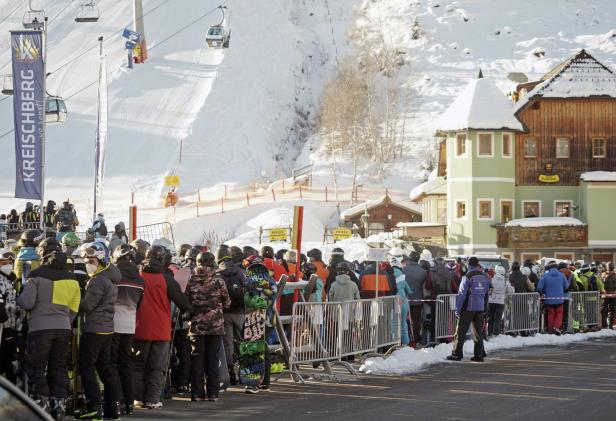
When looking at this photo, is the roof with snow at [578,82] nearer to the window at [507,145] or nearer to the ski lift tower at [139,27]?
the window at [507,145]

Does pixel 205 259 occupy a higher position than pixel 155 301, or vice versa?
pixel 205 259

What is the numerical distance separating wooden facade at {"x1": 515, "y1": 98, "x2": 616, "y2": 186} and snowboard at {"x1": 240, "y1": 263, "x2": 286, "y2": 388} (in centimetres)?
4701

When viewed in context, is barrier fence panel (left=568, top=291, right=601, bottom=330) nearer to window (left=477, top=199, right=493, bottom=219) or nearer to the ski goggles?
the ski goggles

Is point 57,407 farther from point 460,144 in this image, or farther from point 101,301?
point 460,144

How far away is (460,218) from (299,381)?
44.1 m

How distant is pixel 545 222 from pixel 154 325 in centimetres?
4636

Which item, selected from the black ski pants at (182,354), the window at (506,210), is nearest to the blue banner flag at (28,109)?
the black ski pants at (182,354)

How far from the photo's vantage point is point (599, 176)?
59594 mm

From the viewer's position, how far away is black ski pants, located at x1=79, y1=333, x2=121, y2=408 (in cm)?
1268

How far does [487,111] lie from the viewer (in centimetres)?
5962

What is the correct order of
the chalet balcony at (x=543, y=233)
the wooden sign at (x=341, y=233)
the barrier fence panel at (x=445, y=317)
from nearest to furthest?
the barrier fence panel at (x=445, y=317), the wooden sign at (x=341, y=233), the chalet balcony at (x=543, y=233)

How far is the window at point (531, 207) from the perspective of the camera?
60906 millimetres

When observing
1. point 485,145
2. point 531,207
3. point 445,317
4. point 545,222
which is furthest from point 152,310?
point 531,207

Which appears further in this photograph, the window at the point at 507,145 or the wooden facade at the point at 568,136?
the wooden facade at the point at 568,136
